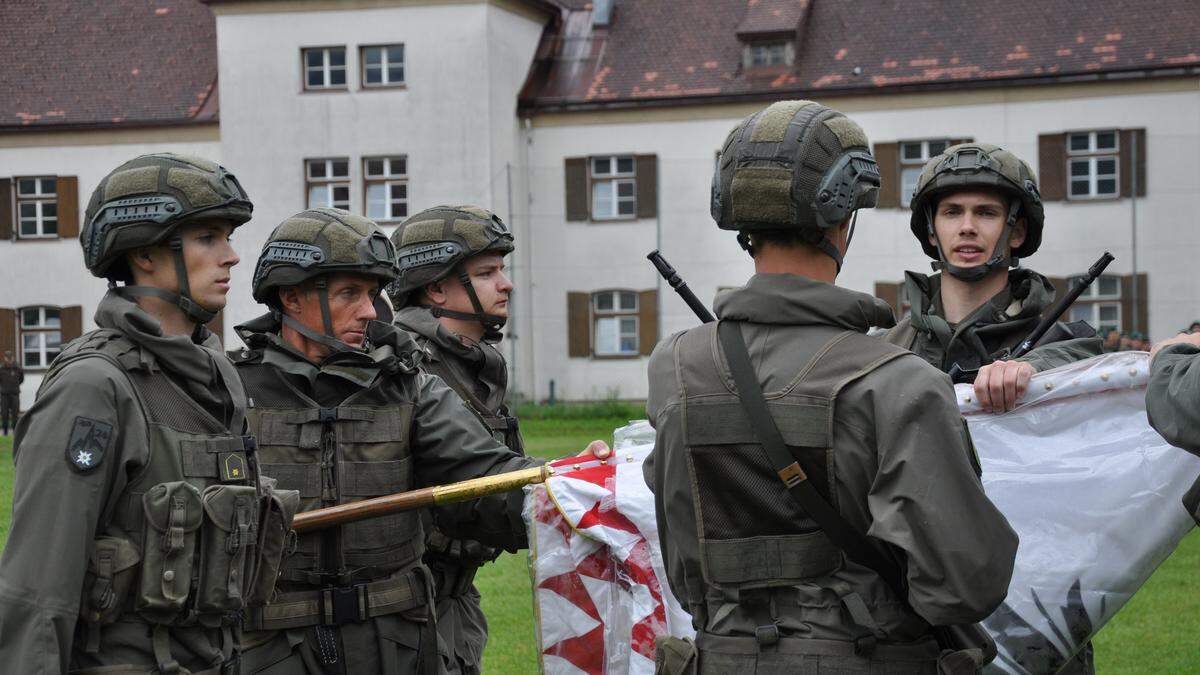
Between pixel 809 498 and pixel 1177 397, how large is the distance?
4.43 feet

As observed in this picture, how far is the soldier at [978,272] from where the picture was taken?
565cm

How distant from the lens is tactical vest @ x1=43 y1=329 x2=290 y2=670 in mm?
4254

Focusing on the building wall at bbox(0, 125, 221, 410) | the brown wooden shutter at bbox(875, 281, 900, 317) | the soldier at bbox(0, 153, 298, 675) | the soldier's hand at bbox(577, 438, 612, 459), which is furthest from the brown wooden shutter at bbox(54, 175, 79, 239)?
the soldier at bbox(0, 153, 298, 675)

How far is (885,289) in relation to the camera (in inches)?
1415

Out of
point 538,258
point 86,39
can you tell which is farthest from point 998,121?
point 86,39

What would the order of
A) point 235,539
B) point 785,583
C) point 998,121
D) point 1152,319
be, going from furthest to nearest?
point 998,121 < point 1152,319 < point 235,539 < point 785,583

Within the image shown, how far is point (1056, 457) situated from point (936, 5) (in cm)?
3575

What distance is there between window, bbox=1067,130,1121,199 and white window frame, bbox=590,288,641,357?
11.0 meters

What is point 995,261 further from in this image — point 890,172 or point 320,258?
point 890,172

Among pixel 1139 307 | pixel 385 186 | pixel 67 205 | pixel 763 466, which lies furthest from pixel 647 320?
pixel 763 466

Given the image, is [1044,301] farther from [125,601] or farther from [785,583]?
[125,601]

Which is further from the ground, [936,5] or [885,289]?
[936,5]

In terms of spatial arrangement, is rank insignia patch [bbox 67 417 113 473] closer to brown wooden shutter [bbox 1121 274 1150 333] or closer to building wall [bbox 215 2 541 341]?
brown wooden shutter [bbox 1121 274 1150 333]

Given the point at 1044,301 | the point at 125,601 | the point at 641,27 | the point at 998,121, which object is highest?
the point at 641,27
